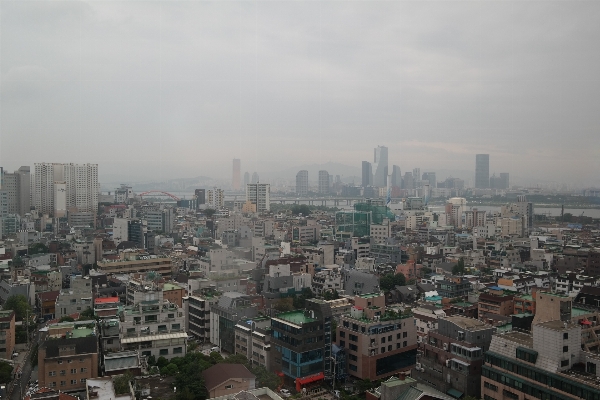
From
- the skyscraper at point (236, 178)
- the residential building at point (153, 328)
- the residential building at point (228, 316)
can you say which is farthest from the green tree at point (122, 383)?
the skyscraper at point (236, 178)

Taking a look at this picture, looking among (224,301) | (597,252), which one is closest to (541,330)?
(224,301)

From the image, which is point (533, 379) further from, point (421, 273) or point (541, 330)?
point (421, 273)

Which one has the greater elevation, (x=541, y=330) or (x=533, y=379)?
(x=541, y=330)

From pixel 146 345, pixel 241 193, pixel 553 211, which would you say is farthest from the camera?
pixel 241 193

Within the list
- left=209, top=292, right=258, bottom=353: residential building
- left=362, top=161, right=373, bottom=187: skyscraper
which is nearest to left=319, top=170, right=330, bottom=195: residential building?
left=362, top=161, right=373, bottom=187: skyscraper

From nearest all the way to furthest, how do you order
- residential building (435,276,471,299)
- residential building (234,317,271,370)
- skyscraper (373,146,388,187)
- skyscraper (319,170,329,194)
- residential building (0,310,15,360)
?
residential building (234,317,271,370) → residential building (0,310,15,360) → residential building (435,276,471,299) → skyscraper (373,146,388,187) → skyscraper (319,170,329,194)

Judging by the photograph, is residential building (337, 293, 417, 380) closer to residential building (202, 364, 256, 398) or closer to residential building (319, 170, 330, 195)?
residential building (202, 364, 256, 398)

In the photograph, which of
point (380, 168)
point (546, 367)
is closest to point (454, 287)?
point (546, 367)

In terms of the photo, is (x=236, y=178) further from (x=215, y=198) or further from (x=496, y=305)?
(x=496, y=305)
